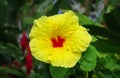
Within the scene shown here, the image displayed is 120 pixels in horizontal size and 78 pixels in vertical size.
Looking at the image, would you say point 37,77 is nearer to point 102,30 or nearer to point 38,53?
point 102,30


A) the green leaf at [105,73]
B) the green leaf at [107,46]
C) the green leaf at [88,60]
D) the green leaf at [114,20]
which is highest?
the green leaf at [88,60]

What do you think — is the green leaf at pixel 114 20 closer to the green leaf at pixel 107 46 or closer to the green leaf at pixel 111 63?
the green leaf at pixel 107 46

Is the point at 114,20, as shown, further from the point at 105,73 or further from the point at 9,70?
the point at 9,70

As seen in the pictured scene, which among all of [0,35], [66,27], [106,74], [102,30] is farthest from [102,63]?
[0,35]

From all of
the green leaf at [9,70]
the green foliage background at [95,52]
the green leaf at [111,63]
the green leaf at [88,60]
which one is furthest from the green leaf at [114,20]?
the green leaf at [9,70]

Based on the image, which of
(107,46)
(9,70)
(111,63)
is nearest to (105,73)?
(111,63)

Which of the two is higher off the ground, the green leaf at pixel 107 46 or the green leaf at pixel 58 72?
the green leaf at pixel 58 72
